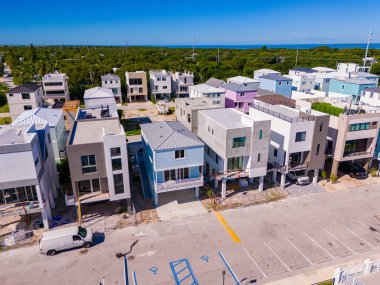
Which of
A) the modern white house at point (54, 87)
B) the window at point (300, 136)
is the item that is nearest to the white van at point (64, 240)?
the window at point (300, 136)

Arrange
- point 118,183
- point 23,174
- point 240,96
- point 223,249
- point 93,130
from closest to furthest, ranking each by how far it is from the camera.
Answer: point 23,174 < point 223,249 < point 118,183 < point 93,130 < point 240,96

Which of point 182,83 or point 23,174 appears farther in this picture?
point 182,83

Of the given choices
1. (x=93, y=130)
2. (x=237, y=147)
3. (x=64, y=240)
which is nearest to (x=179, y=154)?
(x=237, y=147)

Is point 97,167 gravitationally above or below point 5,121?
above

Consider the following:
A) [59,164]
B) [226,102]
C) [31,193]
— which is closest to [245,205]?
[31,193]

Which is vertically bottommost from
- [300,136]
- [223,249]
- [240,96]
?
[223,249]

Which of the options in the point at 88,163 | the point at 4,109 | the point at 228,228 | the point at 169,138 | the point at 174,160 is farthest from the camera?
the point at 4,109

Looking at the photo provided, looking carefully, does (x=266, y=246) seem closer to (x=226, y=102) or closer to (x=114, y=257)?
(x=114, y=257)

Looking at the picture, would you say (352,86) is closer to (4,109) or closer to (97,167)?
(97,167)
